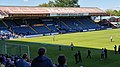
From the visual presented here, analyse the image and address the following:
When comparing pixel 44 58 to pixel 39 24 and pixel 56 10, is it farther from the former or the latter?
pixel 56 10

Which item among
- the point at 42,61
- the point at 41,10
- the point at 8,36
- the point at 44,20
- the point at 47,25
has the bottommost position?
the point at 8,36

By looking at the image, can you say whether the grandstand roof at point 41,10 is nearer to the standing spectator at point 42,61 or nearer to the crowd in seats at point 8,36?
the crowd in seats at point 8,36

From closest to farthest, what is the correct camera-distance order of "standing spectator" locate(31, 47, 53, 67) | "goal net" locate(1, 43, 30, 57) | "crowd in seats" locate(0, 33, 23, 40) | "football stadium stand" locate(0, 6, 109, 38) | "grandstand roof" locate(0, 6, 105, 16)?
"standing spectator" locate(31, 47, 53, 67) < "goal net" locate(1, 43, 30, 57) < "crowd in seats" locate(0, 33, 23, 40) < "football stadium stand" locate(0, 6, 109, 38) < "grandstand roof" locate(0, 6, 105, 16)

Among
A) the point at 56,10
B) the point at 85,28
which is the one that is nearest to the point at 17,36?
the point at 56,10

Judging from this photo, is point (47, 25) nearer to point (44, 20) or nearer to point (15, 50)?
point (44, 20)

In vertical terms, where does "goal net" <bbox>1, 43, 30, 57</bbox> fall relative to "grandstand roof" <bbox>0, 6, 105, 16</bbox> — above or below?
below

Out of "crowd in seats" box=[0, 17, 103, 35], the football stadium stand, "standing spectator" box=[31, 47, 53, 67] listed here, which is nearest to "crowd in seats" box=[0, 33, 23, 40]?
the football stadium stand

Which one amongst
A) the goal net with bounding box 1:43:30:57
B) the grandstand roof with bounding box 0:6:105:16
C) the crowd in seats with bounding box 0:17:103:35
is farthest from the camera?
the grandstand roof with bounding box 0:6:105:16

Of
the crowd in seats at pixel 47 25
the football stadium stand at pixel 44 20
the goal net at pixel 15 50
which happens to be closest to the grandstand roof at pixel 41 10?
the football stadium stand at pixel 44 20

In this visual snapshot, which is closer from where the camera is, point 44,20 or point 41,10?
point 41,10

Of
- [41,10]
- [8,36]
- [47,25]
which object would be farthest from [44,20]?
[8,36]

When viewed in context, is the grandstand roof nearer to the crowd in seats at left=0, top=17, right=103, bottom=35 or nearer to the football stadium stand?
the football stadium stand

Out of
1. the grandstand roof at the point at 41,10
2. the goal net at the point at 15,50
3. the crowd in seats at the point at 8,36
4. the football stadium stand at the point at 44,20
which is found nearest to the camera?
the goal net at the point at 15,50

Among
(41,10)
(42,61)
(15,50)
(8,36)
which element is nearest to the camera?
(42,61)
